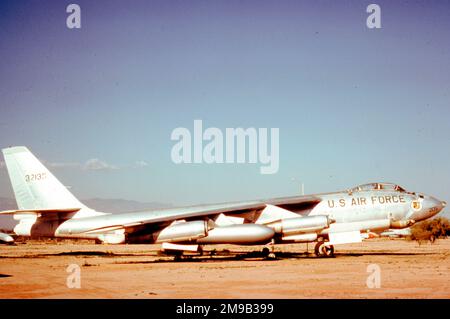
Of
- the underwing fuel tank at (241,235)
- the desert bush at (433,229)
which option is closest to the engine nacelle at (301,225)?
the underwing fuel tank at (241,235)

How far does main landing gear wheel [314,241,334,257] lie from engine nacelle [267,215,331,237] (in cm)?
201

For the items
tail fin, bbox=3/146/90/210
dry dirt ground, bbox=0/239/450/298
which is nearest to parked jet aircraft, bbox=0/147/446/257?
tail fin, bbox=3/146/90/210

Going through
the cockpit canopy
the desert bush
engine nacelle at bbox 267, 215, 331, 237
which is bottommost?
the desert bush

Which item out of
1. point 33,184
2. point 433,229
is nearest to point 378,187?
point 33,184

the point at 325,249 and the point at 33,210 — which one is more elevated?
the point at 33,210

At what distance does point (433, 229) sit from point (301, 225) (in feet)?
76.1

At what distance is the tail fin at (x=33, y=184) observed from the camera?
78.2ft

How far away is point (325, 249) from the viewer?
23.2 meters

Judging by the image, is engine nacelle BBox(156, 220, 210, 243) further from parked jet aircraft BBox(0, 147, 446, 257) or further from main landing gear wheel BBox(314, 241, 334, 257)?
main landing gear wheel BBox(314, 241, 334, 257)

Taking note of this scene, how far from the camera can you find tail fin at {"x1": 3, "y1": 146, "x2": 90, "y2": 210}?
23.8m

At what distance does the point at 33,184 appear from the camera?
2389 centimetres
